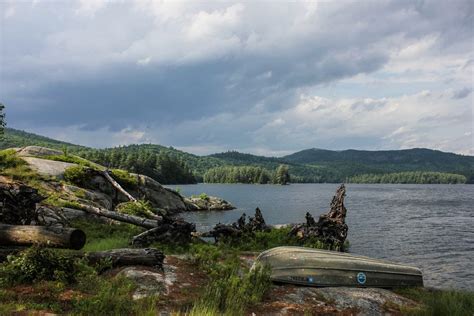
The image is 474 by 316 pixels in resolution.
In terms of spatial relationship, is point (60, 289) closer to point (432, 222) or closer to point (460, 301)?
point (460, 301)

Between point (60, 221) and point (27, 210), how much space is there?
4118mm

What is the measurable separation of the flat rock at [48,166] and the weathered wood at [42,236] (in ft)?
64.1

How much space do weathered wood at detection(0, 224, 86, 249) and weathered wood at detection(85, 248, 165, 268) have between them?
63 centimetres

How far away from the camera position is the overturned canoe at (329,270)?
42.9ft

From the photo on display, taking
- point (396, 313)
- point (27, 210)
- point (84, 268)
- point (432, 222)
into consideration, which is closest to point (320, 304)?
point (396, 313)

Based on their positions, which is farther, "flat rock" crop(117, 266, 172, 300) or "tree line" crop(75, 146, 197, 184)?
"tree line" crop(75, 146, 197, 184)

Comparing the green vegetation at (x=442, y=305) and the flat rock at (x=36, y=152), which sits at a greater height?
the flat rock at (x=36, y=152)

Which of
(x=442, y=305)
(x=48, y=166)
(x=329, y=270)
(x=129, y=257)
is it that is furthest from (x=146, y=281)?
(x=48, y=166)

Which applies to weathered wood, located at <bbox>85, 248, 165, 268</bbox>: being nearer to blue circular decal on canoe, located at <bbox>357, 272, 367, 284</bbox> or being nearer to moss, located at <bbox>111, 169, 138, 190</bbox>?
blue circular decal on canoe, located at <bbox>357, 272, 367, 284</bbox>

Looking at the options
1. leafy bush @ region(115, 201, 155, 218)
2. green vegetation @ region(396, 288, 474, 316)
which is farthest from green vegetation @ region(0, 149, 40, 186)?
green vegetation @ region(396, 288, 474, 316)

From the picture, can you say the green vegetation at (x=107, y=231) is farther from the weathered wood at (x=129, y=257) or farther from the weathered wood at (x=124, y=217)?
the weathered wood at (x=129, y=257)

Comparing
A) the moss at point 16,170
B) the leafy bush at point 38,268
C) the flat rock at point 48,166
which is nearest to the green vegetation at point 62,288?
the leafy bush at point 38,268

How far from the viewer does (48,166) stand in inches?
1265

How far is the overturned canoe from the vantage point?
13.1m
